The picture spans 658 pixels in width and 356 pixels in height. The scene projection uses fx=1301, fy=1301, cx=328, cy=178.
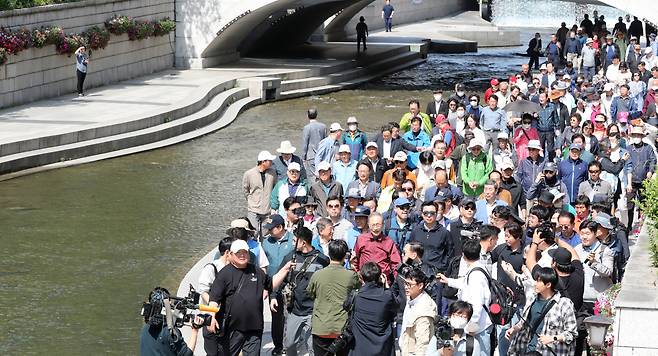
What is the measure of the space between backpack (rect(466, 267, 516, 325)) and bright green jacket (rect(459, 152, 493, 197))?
15.8 feet

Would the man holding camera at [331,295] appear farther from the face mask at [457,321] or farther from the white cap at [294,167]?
the white cap at [294,167]

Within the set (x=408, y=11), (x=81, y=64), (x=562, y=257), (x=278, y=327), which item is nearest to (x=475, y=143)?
(x=278, y=327)

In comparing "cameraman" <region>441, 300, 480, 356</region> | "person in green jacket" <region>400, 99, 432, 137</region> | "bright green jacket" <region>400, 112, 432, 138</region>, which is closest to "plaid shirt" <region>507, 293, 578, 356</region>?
"cameraman" <region>441, 300, 480, 356</region>

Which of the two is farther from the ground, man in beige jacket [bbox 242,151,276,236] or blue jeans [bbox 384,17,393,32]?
blue jeans [bbox 384,17,393,32]

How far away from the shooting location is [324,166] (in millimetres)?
14797

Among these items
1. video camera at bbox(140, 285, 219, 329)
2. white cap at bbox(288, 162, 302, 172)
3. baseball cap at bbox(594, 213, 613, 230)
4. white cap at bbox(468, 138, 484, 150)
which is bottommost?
video camera at bbox(140, 285, 219, 329)

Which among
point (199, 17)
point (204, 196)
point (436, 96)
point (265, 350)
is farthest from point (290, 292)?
point (199, 17)

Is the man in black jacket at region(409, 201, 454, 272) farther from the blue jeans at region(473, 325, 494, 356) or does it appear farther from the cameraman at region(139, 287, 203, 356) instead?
the cameraman at region(139, 287, 203, 356)

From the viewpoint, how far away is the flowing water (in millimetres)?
13352

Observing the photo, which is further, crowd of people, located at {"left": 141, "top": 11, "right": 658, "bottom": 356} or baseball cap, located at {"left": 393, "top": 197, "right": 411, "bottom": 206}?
baseball cap, located at {"left": 393, "top": 197, "right": 411, "bottom": 206}

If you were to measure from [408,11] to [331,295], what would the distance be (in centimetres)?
4667

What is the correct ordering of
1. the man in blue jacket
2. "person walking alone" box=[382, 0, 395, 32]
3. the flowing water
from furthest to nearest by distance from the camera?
"person walking alone" box=[382, 0, 395, 32]
the man in blue jacket
the flowing water

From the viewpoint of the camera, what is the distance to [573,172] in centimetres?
1571

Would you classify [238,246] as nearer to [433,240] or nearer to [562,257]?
[433,240]
